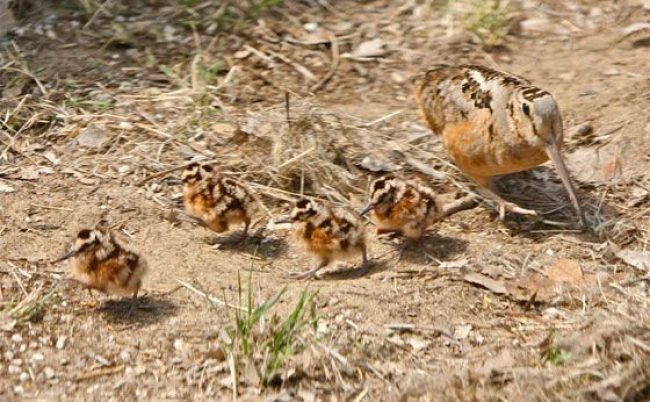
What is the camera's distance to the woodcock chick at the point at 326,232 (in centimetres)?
643

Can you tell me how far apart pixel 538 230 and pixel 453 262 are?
708 mm

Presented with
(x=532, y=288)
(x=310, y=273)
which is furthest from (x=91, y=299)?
(x=532, y=288)

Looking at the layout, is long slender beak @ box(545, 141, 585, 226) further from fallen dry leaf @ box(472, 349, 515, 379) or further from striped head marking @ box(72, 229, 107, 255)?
striped head marking @ box(72, 229, 107, 255)

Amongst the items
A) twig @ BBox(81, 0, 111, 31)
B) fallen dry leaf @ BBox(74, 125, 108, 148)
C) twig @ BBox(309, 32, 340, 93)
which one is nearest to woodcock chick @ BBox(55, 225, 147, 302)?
fallen dry leaf @ BBox(74, 125, 108, 148)

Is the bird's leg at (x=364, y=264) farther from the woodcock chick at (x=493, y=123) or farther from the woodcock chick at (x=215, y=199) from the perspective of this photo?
the woodcock chick at (x=493, y=123)

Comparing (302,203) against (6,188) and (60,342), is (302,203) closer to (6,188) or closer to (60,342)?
(60,342)

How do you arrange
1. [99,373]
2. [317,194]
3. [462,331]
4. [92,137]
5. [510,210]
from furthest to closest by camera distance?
[92,137]
[317,194]
[510,210]
[462,331]
[99,373]

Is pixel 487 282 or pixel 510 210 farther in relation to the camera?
pixel 510 210

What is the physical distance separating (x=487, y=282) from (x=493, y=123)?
3.47ft

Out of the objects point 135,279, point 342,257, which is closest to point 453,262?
point 342,257

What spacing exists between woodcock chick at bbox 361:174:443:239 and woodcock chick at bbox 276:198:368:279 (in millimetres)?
192

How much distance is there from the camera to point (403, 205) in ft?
21.9

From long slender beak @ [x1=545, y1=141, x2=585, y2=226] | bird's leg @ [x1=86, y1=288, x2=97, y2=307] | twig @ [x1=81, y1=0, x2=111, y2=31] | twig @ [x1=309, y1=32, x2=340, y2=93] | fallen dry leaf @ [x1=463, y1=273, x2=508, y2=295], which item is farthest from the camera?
twig @ [x1=81, y1=0, x2=111, y2=31]

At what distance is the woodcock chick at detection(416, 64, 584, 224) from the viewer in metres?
6.79
